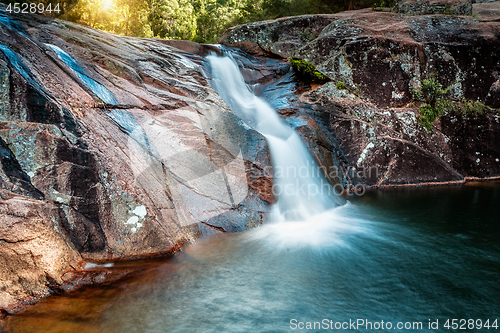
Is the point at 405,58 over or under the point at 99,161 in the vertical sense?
over

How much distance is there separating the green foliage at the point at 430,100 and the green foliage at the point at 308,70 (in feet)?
10.6

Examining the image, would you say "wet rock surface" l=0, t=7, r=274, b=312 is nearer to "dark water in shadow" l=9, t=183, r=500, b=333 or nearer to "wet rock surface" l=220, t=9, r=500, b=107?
"dark water in shadow" l=9, t=183, r=500, b=333

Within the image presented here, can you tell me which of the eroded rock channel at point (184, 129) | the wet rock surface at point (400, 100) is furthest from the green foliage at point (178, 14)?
the eroded rock channel at point (184, 129)

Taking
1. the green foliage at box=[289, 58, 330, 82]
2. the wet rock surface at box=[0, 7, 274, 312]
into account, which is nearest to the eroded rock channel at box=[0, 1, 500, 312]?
the wet rock surface at box=[0, 7, 274, 312]

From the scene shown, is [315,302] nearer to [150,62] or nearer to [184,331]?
[184,331]

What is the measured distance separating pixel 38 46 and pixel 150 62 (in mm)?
2846

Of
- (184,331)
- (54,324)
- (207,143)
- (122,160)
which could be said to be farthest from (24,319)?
(207,143)

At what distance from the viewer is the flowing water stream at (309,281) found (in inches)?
132

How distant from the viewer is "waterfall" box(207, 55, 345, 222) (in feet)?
22.5

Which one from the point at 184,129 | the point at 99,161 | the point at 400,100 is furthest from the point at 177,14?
the point at 99,161

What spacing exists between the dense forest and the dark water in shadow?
1312 centimetres

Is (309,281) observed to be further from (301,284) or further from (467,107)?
(467,107)

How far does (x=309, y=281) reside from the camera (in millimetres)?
4168

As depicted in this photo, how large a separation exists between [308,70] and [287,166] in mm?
4811
